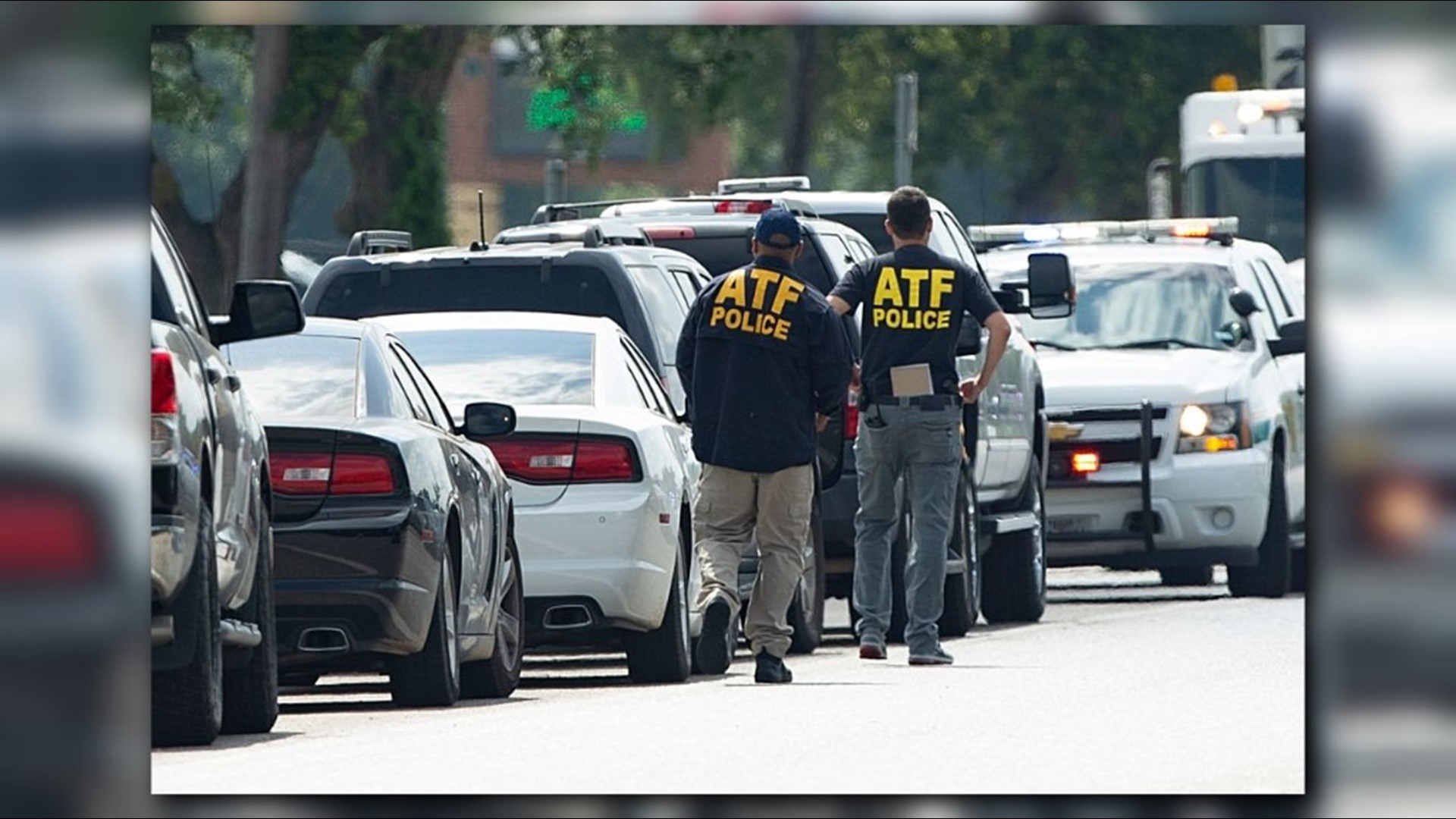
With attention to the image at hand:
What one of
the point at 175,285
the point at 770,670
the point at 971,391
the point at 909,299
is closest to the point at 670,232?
the point at 971,391

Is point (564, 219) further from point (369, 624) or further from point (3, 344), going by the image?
point (3, 344)

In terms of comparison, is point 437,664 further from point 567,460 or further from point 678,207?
point 678,207

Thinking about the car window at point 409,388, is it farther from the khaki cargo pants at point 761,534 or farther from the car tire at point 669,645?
the car tire at point 669,645

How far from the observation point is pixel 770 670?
572 inches

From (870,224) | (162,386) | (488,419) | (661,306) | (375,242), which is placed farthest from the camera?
(870,224)

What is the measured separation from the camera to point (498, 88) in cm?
3762

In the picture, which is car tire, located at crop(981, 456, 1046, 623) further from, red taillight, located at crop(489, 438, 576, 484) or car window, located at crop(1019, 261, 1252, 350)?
red taillight, located at crop(489, 438, 576, 484)

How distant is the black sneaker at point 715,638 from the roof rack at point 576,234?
8.68 feet

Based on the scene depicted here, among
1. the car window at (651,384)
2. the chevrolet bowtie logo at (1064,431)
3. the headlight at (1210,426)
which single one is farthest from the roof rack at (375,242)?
the headlight at (1210,426)

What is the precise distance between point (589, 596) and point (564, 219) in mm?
6671

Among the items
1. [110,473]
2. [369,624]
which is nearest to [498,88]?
[369,624]

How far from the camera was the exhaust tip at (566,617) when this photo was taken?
14508 mm

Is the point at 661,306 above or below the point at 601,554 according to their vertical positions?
above

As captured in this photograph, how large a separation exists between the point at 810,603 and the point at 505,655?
2.56 metres
